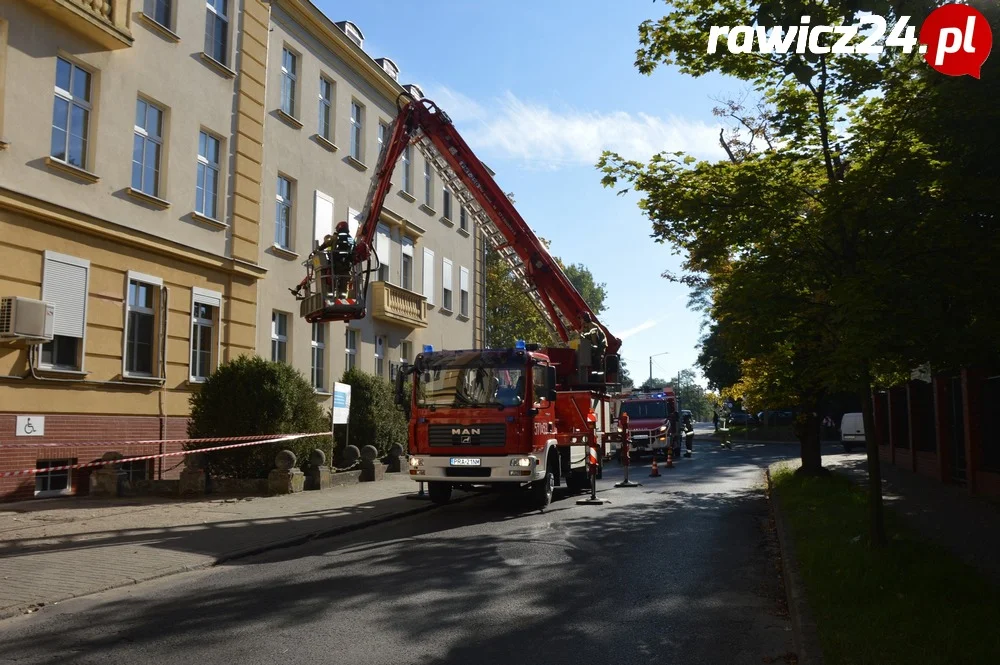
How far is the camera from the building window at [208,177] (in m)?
19.0

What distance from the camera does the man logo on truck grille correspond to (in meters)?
13.9

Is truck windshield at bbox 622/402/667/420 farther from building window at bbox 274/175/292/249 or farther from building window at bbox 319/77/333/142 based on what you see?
building window at bbox 274/175/292/249

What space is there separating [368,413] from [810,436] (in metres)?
10.5

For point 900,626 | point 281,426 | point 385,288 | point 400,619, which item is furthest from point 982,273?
point 385,288

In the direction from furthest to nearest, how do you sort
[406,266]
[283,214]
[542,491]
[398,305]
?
[406,266] < [398,305] < [283,214] < [542,491]

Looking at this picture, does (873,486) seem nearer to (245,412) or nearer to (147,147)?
(245,412)

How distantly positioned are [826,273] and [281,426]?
34.1ft

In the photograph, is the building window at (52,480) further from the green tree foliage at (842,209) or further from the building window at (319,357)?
the green tree foliage at (842,209)

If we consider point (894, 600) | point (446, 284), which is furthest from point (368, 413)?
point (894, 600)

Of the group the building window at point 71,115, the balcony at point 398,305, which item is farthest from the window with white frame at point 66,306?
the balcony at point 398,305

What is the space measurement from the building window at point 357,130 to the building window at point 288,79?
3.46 m

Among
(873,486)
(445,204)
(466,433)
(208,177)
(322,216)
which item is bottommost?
(873,486)

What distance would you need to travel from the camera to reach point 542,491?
14375 millimetres

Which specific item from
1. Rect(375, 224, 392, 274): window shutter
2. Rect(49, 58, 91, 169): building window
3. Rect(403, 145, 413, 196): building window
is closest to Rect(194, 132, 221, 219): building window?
Rect(49, 58, 91, 169): building window
